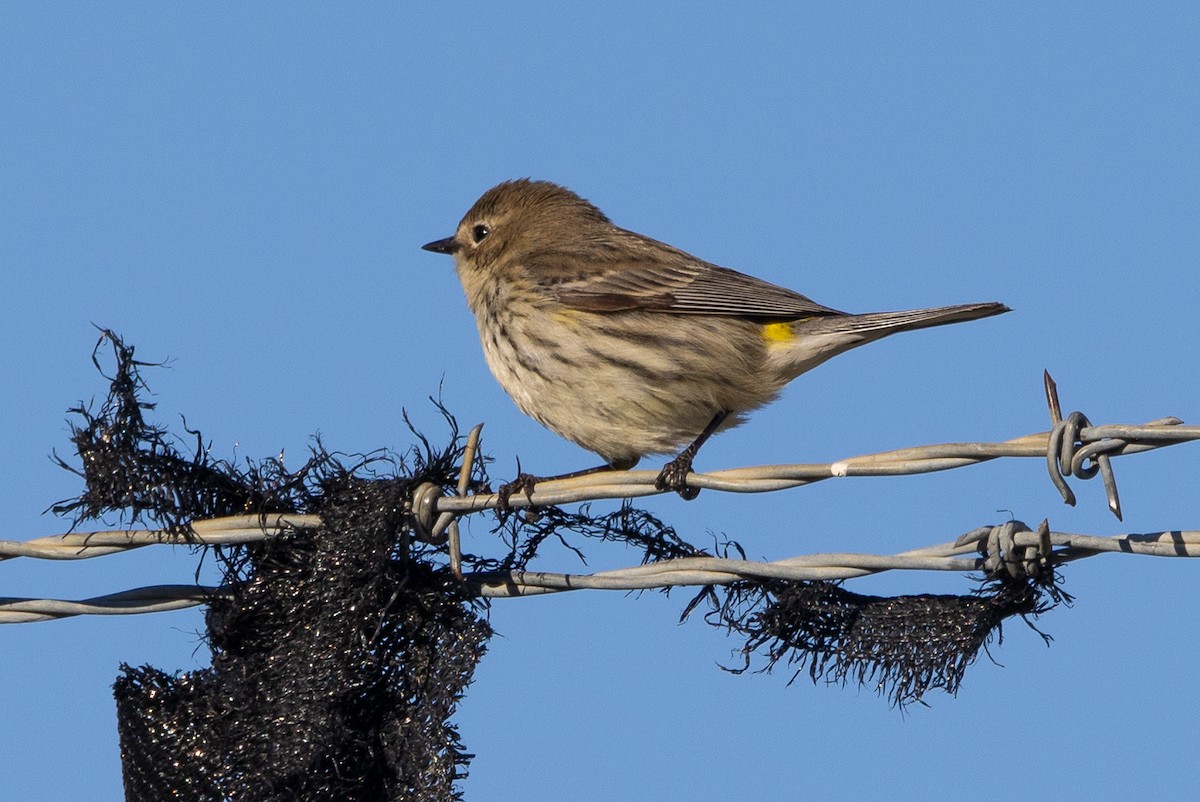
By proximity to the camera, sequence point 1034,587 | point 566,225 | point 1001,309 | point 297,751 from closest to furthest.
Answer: point 1034,587, point 297,751, point 1001,309, point 566,225

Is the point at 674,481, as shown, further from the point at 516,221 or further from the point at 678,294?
the point at 516,221

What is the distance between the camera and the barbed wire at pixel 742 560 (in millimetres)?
4074

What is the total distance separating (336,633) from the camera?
195 inches

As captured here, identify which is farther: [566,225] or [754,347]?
[566,225]

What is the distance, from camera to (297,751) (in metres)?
4.76

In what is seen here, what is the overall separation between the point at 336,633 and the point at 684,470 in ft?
4.86

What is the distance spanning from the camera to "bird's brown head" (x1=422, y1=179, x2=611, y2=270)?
367 inches

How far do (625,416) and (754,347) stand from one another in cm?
88

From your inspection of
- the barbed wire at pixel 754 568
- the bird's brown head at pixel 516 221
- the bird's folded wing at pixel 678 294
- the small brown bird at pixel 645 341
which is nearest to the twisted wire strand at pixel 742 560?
the barbed wire at pixel 754 568

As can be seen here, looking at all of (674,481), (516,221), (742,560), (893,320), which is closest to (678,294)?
(893,320)

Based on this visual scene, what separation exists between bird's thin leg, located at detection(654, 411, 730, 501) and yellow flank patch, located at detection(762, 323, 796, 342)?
0.53 m

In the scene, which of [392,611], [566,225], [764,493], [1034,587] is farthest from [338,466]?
[566,225]

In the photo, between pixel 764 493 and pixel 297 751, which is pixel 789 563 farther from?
pixel 297 751

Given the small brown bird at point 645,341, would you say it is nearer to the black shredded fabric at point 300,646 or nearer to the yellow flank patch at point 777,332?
the yellow flank patch at point 777,332
